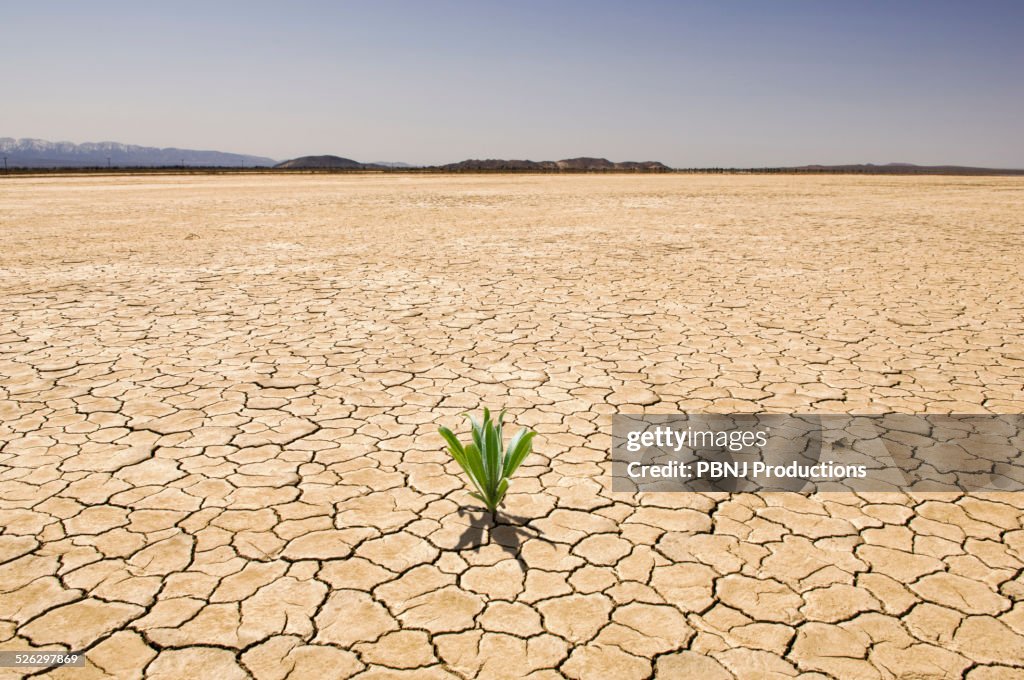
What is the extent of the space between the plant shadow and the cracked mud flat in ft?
0.04

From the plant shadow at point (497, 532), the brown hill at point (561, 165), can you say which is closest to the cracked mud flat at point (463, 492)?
the plant shadow at point (497, 532)

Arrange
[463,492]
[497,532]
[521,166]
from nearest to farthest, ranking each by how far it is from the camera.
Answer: [497,532]
[463,492]
[521,166]

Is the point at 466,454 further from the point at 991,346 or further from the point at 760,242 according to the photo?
the point at 760,242

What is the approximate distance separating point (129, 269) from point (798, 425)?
7.79 meters

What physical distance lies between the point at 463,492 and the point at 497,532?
35 cm

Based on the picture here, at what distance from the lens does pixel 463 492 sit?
9.21ft

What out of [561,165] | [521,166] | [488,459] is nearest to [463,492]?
[488,459]

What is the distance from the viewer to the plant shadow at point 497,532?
2.40 meters

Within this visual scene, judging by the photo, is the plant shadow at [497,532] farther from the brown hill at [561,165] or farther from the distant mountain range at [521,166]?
the brown hill at [561,165]

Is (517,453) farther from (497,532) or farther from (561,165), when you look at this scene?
(561,165)

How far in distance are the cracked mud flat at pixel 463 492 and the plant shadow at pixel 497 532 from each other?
11mm

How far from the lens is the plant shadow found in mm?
2400

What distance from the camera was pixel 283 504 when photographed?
8.81 ft

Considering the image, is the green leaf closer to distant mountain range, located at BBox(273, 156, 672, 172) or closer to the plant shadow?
the plant shadow
